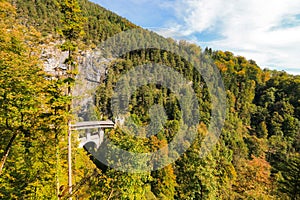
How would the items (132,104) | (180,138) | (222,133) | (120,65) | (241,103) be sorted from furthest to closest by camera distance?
(241,103)
(120,65)
(222,133)
(132,104)
(180,138)

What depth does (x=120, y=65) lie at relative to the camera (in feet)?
155

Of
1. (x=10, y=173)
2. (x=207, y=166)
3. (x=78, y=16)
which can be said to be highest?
(x=78, y=16)

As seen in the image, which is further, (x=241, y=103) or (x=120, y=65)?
(x=241, y=103)

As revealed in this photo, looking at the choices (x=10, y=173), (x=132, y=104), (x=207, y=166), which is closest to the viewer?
(x=10, y=173)

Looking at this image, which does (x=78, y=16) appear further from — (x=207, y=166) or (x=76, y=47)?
(x=207, y=166)

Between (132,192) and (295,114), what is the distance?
68.0 metres

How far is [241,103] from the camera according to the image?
6600 centimetres

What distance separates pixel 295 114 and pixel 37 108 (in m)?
71.6

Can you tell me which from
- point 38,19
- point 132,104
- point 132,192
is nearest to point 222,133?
point 132,104

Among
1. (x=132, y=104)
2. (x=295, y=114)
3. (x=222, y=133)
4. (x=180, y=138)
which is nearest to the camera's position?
(x=180, y=138)

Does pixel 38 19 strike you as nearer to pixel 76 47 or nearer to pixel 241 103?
pixel 76 47

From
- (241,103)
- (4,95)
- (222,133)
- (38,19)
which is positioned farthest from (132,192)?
(241,103)

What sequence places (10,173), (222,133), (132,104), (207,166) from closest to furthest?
(10,173) → (207,166) → (132,104) → (222,133)

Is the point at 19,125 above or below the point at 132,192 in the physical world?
above
